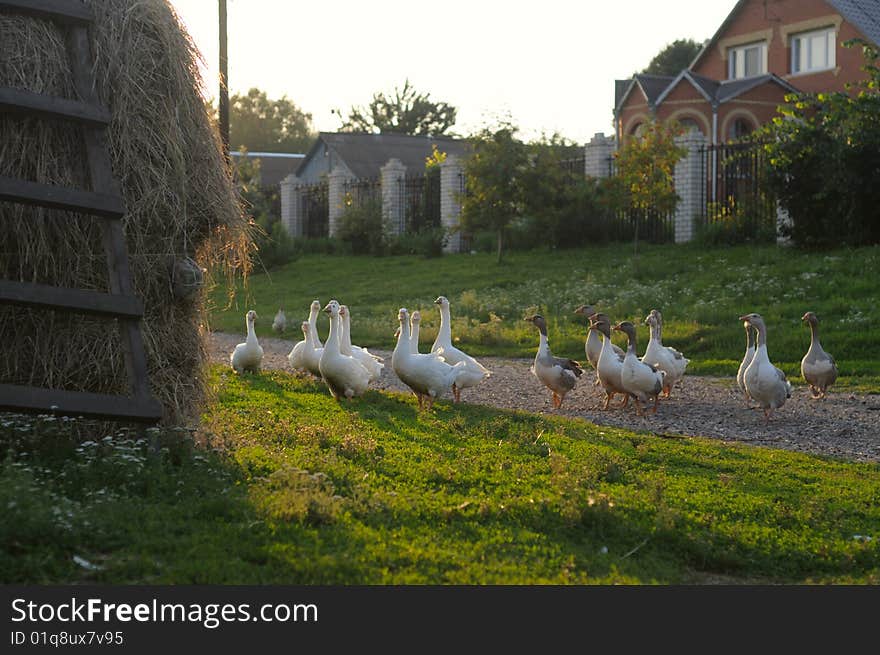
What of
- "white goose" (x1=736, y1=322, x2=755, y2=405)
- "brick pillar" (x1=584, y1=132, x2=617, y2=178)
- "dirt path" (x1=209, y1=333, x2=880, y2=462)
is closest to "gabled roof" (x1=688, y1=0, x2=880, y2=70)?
"brick pillar" (x1=584, y1=132, x2=617, y2=178)

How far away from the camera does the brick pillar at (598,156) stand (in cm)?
3148

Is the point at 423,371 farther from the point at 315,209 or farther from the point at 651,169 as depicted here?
the point at 315,209

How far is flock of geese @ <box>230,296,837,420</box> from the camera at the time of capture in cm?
1092

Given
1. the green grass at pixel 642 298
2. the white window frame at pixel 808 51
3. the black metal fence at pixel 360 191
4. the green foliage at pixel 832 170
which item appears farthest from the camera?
the black metal fence at pixel 360 191

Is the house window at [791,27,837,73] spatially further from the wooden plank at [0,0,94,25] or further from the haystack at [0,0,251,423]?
the wooden plank at [0,0,94,25]

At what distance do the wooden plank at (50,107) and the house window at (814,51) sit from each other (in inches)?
1369

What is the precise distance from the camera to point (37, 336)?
23.5ft

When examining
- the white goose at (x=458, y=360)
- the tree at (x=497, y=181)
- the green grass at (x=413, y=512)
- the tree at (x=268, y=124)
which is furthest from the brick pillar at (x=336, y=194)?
the tree at (x=268, y=124)

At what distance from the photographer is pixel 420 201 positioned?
3684 cm

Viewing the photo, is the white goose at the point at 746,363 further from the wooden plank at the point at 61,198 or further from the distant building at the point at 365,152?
the distant building at the point at 365,152

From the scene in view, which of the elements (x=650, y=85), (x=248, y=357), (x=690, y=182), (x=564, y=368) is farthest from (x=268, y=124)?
(x=564, y=368)

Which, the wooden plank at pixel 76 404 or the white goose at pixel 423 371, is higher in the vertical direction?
the wooden plank at pixel 76 404

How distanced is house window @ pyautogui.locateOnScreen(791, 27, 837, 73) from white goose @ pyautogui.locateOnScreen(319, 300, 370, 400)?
30745mm

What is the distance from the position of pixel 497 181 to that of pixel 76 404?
22.7m
